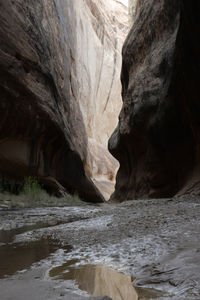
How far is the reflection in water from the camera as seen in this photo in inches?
48.5

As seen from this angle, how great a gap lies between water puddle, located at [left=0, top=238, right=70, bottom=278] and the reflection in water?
0.23m

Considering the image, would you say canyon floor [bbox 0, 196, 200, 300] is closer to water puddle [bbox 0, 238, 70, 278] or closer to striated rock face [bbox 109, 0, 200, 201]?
water puddle [bbox 0, 238, 70, 278]

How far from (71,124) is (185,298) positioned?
1240 cm

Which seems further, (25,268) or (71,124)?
(71,124)

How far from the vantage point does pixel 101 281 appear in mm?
1382

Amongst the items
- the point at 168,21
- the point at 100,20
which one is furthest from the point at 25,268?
the point at 100,20

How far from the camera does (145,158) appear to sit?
10.9m

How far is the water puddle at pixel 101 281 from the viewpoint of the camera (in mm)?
1204

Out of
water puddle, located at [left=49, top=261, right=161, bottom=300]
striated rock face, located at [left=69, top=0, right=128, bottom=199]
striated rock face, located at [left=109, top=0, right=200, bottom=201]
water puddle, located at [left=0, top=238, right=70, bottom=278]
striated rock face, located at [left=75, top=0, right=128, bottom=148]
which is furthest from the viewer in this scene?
striated rock face, located at [left=75, top=0, right=128, bottom=148]

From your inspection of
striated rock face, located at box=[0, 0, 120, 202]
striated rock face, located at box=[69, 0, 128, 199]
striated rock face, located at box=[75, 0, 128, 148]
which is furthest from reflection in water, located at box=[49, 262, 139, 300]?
striated rock face, located at box=[75, 0, 128, 148]

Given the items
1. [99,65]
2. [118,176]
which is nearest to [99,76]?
[99,65]

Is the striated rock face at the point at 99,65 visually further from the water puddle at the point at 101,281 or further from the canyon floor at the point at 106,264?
the water puddle at the point at 101,281

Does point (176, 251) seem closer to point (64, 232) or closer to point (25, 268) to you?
point (25, 268)

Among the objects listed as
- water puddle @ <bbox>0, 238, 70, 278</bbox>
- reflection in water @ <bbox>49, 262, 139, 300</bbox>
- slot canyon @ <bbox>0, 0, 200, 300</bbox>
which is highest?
slot canyon @ <bbox>0, 0, 200, 300</bbox>
